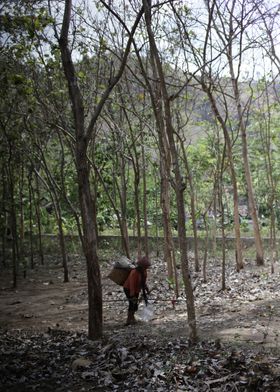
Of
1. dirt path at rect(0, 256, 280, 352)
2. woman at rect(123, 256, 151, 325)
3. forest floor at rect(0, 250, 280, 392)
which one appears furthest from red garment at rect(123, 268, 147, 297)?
dirt path at rect(0, 256, 280, 352)

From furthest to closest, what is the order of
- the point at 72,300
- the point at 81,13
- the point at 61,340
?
1. the point at 72,300
2. the point at 81,13
3. the point at 61,340

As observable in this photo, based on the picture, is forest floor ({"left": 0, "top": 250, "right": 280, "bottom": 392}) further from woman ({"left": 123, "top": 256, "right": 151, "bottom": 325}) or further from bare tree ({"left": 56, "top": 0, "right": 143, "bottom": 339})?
bare tree ({"left": 56, "top": 0, "right": 143, "bottom": 339})

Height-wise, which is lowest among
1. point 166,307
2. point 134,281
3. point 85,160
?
point 166,307

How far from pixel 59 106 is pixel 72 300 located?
6132mm

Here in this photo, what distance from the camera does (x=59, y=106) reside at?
15.0 m

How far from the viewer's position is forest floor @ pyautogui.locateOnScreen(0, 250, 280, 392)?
5.80 meters

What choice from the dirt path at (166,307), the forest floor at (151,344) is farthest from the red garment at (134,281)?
the dirt path at (166,307)

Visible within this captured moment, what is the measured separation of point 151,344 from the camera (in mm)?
7566

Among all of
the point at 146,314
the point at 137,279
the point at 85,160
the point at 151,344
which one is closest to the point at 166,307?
the point at 146,314

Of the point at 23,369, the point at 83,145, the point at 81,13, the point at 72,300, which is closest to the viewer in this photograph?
the point at 23,369

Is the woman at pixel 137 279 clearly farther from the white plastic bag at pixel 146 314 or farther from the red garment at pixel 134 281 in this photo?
the white plastic bag at pixel 146 314

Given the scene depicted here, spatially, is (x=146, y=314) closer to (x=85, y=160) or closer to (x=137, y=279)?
(x=137, y=279)

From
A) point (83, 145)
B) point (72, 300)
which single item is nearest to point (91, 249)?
point (83, 145)

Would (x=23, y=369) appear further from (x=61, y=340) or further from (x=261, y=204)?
(x=261, y=204)
